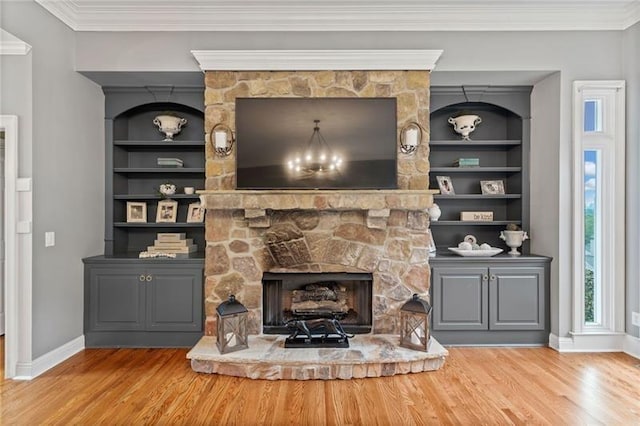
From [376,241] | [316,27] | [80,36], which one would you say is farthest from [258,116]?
[80,36]

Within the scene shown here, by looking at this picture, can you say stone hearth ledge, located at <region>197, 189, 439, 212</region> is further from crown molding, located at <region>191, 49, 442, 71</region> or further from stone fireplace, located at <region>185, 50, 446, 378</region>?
crown molding, located at <region>191, 49, 442, 71</region>

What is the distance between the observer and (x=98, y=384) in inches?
124

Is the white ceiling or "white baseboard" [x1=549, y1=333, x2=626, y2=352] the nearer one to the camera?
the white ceiling

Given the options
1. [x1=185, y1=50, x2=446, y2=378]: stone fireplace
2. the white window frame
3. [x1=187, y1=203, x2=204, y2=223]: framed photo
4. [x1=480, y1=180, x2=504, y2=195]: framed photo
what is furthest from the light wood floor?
[x1=480, y1=180, x2=504, y2=195]: framed photo

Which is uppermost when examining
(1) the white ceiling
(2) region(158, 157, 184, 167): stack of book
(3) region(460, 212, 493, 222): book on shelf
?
(1) the white ceiling

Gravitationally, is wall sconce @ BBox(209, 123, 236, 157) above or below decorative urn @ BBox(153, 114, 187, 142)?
below

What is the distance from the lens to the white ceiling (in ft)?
12.1

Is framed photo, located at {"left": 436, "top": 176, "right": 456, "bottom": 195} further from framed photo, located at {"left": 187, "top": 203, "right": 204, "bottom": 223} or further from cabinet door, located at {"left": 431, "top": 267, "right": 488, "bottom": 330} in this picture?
framed photo, located at {"left": 187, "top": 203, "right": 204, "bottom": 223}

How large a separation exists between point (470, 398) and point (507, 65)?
3.06 m

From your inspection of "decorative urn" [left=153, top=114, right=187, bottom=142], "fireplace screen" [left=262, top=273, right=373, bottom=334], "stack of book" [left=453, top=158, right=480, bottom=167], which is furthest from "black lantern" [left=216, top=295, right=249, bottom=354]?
"stack of book" [left=453, top=158, right=480, bottom=167]

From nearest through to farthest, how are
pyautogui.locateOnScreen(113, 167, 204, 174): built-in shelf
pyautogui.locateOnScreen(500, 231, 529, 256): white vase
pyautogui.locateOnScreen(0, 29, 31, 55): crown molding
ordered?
pyautogui.locateOnScreen(0, 29, 31, 55): crown molding
pyautogui.locateOnScreen(500, 231, 529, 256): white vase
pyautogui.locateOnScreen(113, 167, 204, 174): built-in shelf

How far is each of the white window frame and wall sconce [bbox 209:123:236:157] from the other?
132 inches

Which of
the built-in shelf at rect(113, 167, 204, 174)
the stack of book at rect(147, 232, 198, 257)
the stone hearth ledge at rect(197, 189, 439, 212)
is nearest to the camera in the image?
the stone hearth ledge at rect(197, 189, 439, 212)

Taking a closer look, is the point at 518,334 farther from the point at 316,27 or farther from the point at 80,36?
the point at 80,36
